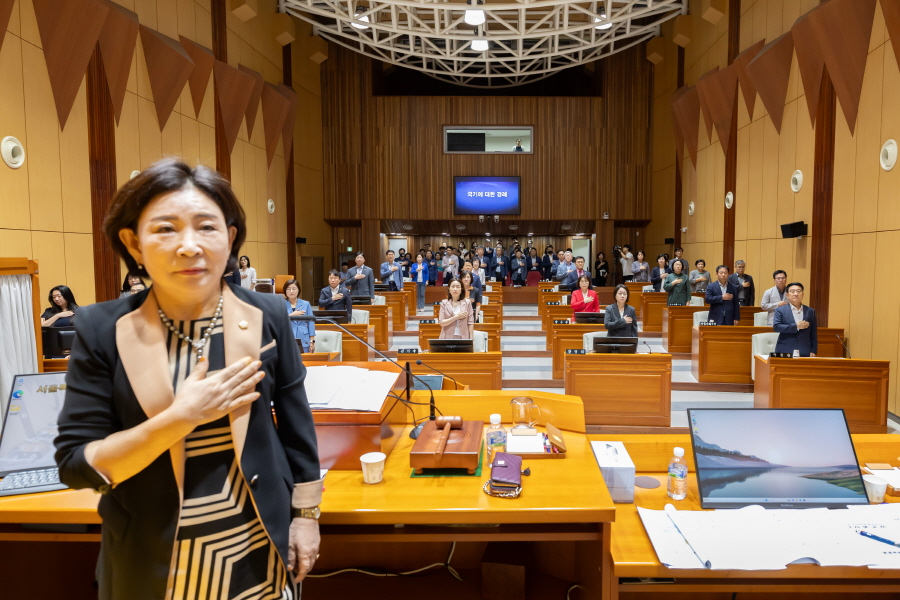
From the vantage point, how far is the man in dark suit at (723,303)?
7789 mm

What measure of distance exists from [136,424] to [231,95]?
12024 millimetres

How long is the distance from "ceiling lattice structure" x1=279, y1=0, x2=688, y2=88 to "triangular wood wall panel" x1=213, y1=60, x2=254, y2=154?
8.71 feet

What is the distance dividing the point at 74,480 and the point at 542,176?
17597mm

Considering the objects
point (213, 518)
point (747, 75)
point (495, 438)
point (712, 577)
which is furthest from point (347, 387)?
point (747, 75)

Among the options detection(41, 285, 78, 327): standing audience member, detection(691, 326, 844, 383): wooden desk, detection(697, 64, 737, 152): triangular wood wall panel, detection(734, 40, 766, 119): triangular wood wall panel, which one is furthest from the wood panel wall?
detection(41, 285, 78, 327): standing audience member

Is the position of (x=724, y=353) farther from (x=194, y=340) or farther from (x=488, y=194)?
(x=488, y=194)

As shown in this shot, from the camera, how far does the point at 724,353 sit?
22.6ft

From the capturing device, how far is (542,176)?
17.7 m

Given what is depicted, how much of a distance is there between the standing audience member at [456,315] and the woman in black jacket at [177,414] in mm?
4998

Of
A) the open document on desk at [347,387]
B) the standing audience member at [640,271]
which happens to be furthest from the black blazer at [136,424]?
the standing audience member at [640,271]

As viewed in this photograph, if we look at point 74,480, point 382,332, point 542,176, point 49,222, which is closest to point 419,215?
point 542,176

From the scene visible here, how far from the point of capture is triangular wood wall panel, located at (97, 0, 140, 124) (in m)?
7.79

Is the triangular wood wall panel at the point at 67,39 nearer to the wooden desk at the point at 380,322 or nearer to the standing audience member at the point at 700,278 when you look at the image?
the wooden desk at the point at 380,322

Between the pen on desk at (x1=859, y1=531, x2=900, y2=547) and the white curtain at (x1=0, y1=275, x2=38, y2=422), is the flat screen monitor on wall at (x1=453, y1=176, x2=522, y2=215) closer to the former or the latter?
the white curtain at (x1=0, y1=275, x2=38, y2=422)
